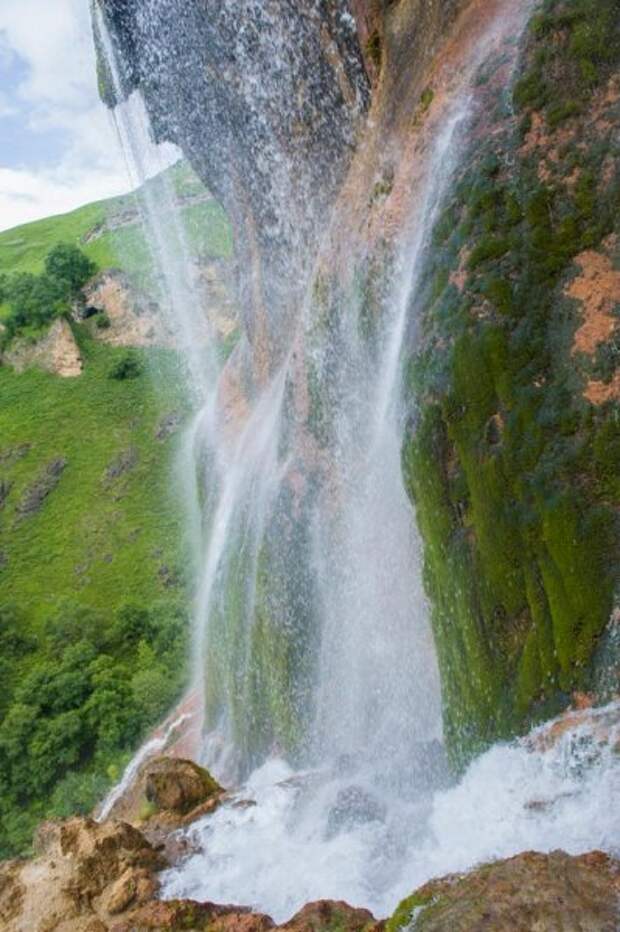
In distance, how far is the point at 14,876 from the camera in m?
9.79

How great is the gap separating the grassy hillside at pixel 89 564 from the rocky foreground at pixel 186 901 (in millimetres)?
11974

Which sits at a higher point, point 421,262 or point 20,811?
point 421,262

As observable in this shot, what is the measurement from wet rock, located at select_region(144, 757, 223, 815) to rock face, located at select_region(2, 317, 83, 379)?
131 feet

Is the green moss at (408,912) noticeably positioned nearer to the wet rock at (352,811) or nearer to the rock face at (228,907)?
the rock face at (228,907)

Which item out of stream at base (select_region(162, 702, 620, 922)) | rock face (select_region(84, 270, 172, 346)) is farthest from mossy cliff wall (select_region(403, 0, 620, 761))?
rock face (select_region(84, 270, 172, 346))

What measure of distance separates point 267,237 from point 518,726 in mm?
11615

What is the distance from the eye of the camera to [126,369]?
48.3m

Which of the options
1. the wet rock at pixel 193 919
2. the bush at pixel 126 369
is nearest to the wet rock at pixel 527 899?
the wet rock at pixel 193 919

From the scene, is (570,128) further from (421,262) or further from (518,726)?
(518,726)

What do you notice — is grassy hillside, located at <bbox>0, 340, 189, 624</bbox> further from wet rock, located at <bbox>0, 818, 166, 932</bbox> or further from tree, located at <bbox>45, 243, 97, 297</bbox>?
wet rock, located at <bbox>0, 818, 166, 932</bbox>

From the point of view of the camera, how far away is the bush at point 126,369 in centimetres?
4809

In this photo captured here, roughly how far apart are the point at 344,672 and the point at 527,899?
7.23 m

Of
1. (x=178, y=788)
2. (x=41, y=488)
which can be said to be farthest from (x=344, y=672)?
(x=41, y=488)

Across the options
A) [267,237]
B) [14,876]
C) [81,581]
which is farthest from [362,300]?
[81,581]
